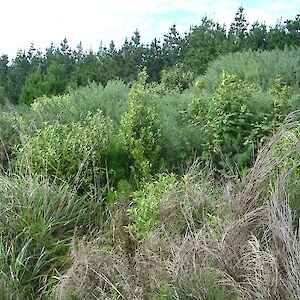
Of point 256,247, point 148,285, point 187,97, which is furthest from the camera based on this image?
point 187,97

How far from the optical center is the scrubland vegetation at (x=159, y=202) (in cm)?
339

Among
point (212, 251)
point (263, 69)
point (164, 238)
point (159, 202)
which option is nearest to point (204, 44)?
point (263, 69)

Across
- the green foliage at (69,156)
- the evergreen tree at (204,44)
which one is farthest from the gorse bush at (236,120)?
the evergreen tree at (204,44)

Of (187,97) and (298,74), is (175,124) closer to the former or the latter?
(187,97)

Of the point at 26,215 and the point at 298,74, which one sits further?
the point at 298,74

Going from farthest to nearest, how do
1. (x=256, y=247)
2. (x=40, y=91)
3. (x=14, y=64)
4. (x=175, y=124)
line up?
1. (x=14, y=64)
2. (x=40, y=91)
3. (x=175, y=124)
4. (x=256, y=247)

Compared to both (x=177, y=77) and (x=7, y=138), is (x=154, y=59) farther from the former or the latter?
(x=7, y=138)

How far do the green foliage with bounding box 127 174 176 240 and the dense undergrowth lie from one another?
0.5 inches

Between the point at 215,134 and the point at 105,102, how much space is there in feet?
9.10

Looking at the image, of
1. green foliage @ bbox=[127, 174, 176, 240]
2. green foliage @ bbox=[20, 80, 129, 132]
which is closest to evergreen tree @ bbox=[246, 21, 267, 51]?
green foliage @ bbox=[20, 80, 129, 132]

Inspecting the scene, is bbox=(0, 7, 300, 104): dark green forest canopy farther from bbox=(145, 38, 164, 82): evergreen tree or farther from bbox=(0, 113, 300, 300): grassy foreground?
bbox=(0, 113, 300, 300): grassy foreground

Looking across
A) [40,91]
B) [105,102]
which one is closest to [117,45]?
[40,91]

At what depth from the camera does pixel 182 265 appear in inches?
134

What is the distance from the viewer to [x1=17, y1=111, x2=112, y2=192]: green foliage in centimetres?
527
